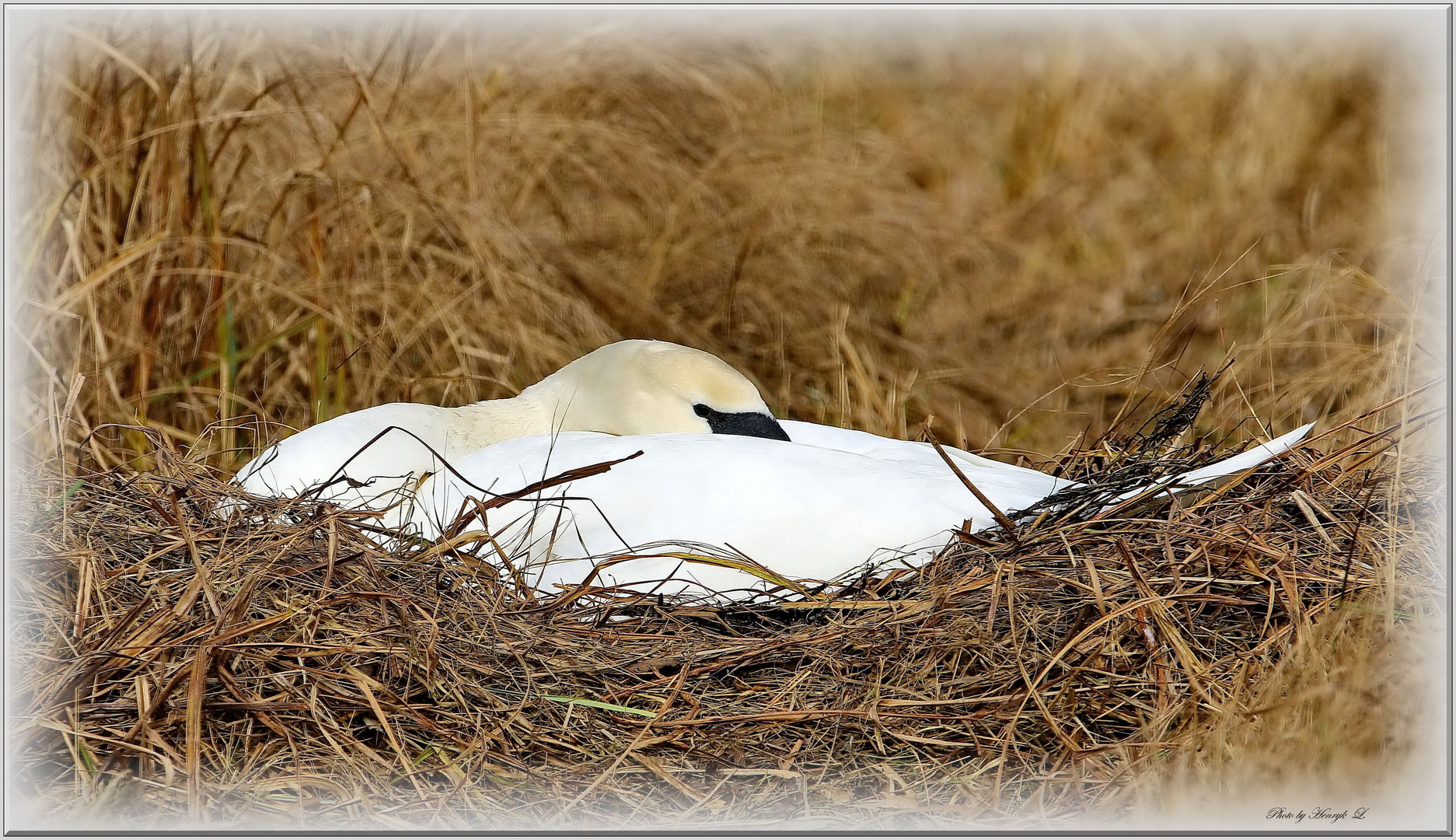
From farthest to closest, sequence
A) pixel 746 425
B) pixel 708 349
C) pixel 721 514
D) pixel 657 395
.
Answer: pixel 708 349 < pixel 657 395 < pixel 746 425 < pixel 721 514

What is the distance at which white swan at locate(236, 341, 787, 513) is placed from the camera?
2.89m

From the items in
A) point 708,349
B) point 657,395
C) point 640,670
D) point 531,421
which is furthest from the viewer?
point 708,349

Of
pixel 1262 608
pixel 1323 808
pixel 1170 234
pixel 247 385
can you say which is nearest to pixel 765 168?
pixel 247 385

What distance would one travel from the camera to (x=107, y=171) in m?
3.89

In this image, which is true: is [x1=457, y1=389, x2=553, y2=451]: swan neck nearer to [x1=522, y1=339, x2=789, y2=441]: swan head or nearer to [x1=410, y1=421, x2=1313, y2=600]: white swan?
[x1=522, y1=339, x2=789, y2=441]: swan head

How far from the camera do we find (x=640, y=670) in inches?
92.3

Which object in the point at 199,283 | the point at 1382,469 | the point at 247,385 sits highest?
the point at 1382,469

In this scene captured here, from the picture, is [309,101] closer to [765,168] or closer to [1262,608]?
[765,168]

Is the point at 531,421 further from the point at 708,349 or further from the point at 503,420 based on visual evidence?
the point at 708,349

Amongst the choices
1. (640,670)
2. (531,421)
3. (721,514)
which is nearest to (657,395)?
(531,421)

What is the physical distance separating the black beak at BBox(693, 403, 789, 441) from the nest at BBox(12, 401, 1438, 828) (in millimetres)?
698

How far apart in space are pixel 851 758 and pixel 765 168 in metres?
3.30

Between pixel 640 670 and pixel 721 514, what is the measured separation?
39 centimetres

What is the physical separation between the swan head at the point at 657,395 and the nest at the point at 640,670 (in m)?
0.76
